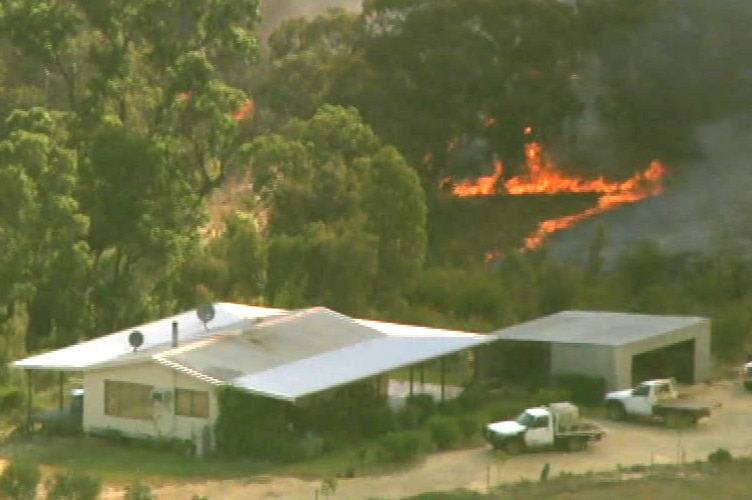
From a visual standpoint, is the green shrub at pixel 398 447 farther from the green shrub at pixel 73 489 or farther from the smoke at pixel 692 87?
the smoke at pixel 692 87

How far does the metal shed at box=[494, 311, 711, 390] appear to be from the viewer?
3525 centimetres

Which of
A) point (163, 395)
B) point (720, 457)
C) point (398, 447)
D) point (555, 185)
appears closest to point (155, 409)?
point (163, 395)

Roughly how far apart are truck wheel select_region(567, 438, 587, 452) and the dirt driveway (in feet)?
0.68

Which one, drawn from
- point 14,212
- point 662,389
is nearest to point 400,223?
point 14,212

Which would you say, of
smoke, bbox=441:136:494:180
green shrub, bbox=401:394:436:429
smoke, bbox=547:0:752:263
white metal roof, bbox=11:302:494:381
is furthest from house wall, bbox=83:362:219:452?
smoke, bbox=547:0:752:263

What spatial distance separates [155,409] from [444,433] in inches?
198

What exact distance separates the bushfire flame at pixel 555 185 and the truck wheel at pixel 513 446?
31.8 metres

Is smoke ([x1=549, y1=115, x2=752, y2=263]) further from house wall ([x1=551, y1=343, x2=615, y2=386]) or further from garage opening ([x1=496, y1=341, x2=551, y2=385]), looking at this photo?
house wall ([x1=551, y1=343, x2=615, y2=386])

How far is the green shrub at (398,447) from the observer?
94.7ft

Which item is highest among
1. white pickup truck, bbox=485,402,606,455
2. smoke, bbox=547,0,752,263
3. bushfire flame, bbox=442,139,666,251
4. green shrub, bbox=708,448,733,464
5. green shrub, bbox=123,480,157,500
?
smoke, bbox=547,0,752,263

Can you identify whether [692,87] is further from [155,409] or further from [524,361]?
[155,409]

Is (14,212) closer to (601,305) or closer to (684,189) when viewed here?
(601,305)

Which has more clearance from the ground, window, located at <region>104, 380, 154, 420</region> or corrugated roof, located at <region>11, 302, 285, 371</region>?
corrugated roof, located at <region>11, 302, 285, 371</region>

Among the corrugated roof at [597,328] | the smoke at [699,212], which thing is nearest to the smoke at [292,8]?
the smoke at [699,212]
